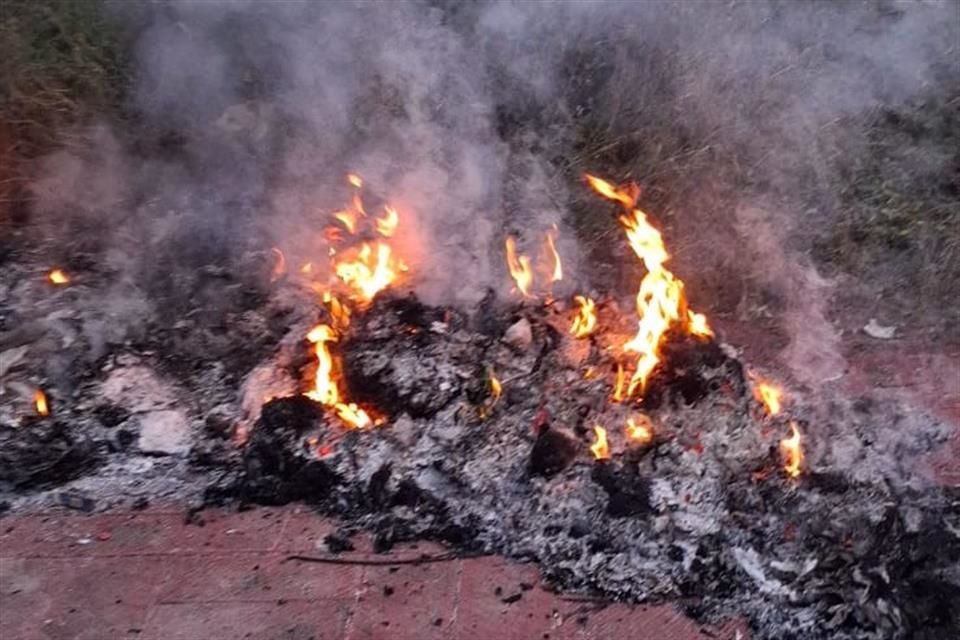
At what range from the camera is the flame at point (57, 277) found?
15.7 ft

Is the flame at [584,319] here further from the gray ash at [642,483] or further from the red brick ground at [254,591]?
the red brick ground at [254,591]

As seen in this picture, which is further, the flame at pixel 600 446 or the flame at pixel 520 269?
the flame at pixel 520 269

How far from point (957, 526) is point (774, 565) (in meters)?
0.70

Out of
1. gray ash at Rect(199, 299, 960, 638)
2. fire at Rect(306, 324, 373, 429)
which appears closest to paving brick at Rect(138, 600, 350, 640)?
gray ash at Rect(199, 299, 960, 638)

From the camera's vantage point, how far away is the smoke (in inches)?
197

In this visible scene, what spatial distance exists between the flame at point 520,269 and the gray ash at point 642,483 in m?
0.34

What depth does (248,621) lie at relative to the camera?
3.43 metres

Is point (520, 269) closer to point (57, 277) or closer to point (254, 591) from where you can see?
point (254, 591)

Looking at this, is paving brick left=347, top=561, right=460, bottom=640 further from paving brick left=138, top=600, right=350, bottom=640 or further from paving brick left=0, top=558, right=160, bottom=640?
paving brick left=0, top=558, right=160, bottom=640

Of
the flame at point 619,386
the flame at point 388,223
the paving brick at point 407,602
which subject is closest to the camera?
the paving brick at point 407,602

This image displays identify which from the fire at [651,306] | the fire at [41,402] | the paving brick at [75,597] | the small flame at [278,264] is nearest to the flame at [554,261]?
the fire at [651,306]

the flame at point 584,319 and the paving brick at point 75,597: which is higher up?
the flame at point 584,319

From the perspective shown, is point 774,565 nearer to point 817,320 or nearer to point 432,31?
point 817,320

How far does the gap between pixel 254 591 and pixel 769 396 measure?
2.21 meters
